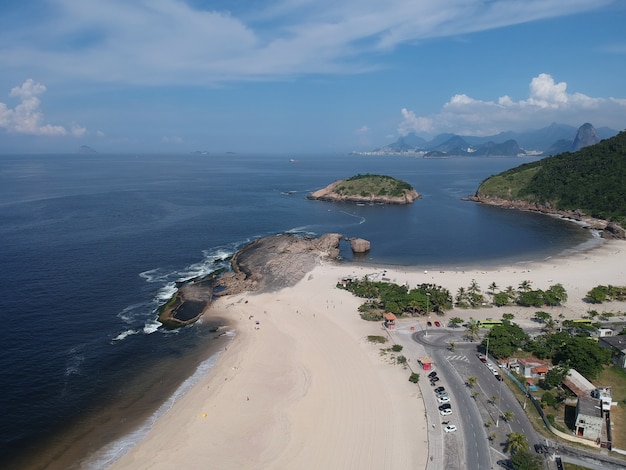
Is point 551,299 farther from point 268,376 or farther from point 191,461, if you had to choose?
point 191,461

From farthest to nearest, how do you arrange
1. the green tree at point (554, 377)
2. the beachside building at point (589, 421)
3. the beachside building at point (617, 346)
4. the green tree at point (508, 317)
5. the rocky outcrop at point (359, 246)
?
1. the rocky outcrop at point (359, 246)
2. the green tree at point (508, 317)
3. the beachside building at point (617, 346)
4. the green tree at point (554, 377)
5. the beachside building at point (589, 421)

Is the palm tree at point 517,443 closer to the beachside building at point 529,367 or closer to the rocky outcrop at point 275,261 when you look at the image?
the beachside building at point 529,367

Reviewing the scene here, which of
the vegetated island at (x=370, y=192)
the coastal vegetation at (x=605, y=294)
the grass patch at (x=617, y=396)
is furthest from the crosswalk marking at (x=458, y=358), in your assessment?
the vegetated island at (x=370, y=192)

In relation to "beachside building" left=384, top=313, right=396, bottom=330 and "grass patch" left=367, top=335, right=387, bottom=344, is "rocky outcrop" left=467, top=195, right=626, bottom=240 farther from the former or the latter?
"grass patch" left=367, top=335, right=387, bottom=344

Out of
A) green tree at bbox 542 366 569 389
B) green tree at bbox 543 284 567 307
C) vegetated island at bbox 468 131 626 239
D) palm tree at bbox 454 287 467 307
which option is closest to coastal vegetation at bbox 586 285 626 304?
green tree at bbox 543 284 567 307

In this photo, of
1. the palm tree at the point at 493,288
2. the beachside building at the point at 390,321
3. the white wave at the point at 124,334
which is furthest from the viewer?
the palm tree at the point at 493,288

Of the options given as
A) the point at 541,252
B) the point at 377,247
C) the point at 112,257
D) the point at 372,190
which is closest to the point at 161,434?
the point at 112,257
